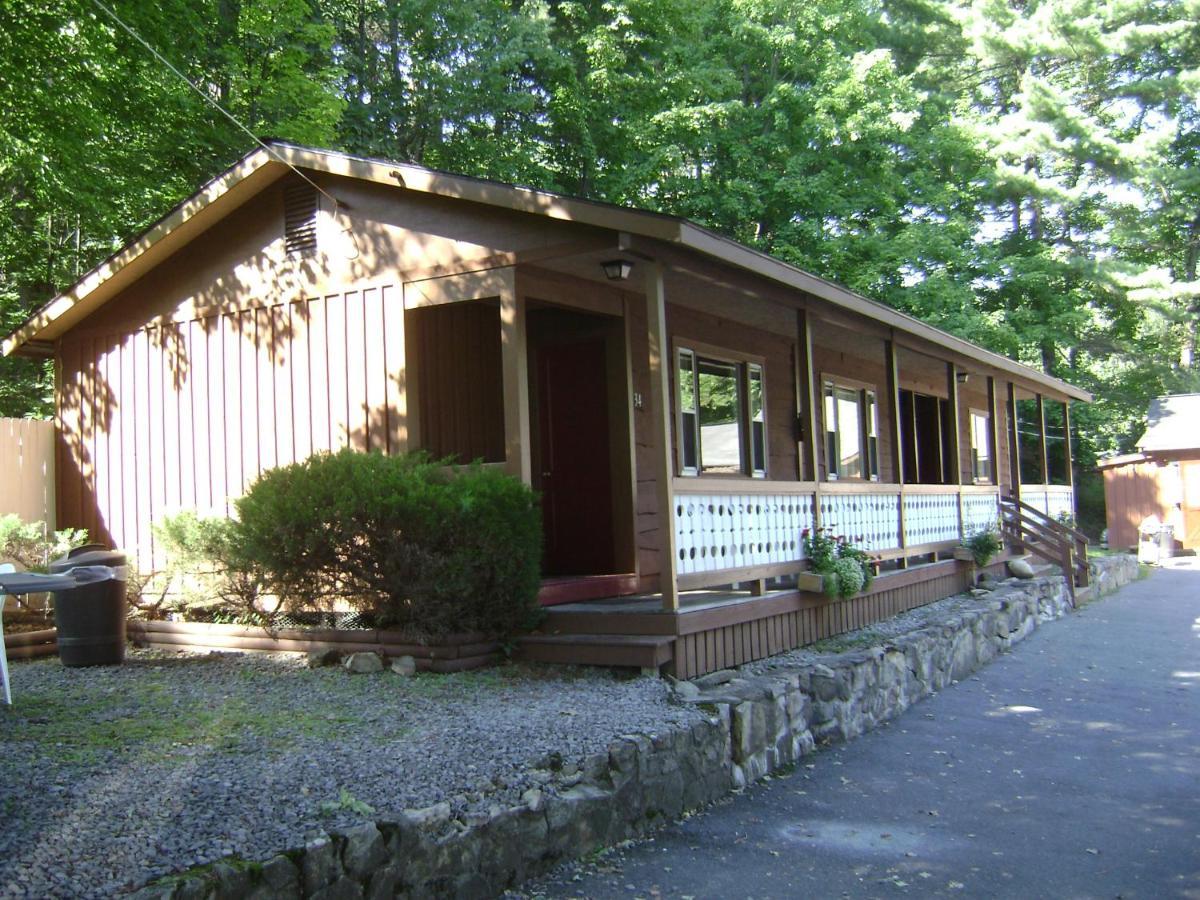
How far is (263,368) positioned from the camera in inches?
382

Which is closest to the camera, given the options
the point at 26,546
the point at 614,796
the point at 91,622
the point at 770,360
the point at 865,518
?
the point at 614,796

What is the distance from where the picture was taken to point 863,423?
15.4 metres

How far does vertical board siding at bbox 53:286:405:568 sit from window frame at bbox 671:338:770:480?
312 centimetres

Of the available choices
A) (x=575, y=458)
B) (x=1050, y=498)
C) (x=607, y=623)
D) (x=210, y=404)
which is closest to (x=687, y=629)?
(x=607, y=623)

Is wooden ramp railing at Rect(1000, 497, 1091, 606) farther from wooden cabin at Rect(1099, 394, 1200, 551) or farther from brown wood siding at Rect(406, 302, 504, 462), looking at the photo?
wooden cabin at Rect(1099, 394, 1200, 551)

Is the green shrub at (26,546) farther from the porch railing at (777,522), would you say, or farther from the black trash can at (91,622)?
the porch railing at (777,522)

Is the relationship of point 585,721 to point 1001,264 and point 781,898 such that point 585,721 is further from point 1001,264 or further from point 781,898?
point 1001,264

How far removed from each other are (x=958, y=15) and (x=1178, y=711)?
25.7 m

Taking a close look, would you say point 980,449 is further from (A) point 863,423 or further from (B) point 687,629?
(B) point 687,629

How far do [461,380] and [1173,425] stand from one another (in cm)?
2280

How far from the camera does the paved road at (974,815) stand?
492 centimetres

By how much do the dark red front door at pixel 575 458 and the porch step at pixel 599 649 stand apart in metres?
2.28

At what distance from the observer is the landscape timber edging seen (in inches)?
151

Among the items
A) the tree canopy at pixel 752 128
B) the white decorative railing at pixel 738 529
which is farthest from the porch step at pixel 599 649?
the tree canopy at pixel 752 128
